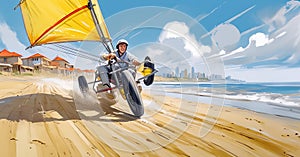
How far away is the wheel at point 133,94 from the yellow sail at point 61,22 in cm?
182

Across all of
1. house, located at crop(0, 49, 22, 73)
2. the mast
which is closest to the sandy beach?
the mast

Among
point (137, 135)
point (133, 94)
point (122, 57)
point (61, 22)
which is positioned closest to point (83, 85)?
point (122, 57)

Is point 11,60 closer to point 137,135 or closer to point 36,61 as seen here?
point 36,61

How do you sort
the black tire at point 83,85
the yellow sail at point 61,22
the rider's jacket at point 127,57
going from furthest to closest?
the yellow sail at point 61,22 < the black tire at point 83,85 < the rider's jacket at point 127,57

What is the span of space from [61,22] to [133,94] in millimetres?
3168

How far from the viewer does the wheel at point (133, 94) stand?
9.83ft

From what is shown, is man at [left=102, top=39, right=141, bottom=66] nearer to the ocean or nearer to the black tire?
the ocean

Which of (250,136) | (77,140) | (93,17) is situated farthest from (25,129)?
(93,17)

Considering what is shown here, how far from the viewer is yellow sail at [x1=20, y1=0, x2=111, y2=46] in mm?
4879

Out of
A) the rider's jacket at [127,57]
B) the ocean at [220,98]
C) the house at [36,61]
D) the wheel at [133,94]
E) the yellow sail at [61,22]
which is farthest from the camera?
the house at [36,61]

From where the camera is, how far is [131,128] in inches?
102

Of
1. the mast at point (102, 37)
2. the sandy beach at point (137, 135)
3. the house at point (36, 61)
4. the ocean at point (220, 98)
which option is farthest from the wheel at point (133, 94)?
the house at point (36, 61)

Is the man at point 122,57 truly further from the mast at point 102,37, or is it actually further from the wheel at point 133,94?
the mast at point 102,37

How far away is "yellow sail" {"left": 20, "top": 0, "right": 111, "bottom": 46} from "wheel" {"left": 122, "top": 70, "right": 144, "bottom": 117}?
182 centimetres
